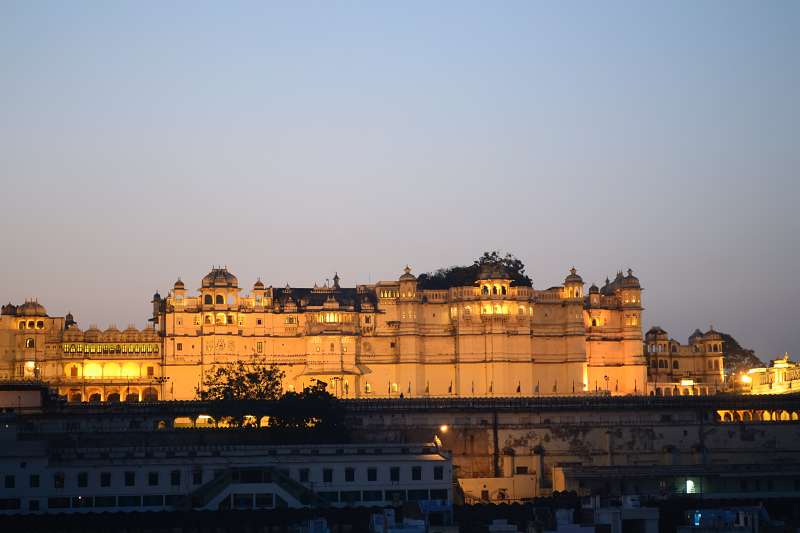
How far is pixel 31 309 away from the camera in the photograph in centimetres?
12675

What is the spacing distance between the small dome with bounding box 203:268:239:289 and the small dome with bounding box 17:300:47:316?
1340 cm

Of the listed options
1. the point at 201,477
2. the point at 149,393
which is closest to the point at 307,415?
the point at 201,477

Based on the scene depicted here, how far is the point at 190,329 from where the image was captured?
124m

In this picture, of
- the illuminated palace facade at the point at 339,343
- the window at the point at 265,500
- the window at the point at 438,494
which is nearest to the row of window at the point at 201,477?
the window at the point at 438,494

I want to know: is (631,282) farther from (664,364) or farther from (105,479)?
(105,479)

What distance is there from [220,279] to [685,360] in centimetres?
4405

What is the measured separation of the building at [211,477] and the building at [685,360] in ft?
215

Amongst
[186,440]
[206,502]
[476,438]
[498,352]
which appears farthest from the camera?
[498,352]

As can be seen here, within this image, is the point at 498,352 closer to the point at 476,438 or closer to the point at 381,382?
the point at 381,382

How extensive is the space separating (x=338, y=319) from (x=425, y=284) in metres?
18.0

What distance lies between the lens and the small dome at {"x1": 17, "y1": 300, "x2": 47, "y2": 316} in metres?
127

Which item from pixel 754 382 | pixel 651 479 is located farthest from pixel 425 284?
pixel 651 479

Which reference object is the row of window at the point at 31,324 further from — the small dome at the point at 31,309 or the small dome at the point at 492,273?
the small dome at the point at 492,273

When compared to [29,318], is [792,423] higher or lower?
lower
